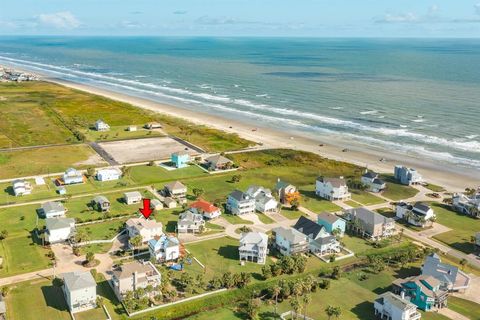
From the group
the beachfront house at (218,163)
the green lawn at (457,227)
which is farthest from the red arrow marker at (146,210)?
the green lawn at (457,227)

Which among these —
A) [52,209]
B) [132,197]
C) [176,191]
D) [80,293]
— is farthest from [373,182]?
[80,293]

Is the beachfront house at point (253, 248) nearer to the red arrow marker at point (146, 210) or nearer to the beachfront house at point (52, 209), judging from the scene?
the red arrow marker at point (146, 210)

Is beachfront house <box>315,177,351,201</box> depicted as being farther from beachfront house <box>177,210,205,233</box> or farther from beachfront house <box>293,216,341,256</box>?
beachfront house <box>177,210,205,233</box>

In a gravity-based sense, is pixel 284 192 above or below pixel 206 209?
above

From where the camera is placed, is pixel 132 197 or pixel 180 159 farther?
pixel 180 159

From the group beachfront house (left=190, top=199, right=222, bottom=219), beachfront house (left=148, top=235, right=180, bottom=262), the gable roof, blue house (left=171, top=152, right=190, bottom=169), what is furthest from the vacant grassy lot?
the gable roof

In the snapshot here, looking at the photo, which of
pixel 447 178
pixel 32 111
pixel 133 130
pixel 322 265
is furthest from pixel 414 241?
pixel 32 111

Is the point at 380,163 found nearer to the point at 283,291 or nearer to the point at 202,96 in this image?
the point at 283,291

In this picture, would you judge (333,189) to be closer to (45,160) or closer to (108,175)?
(108,175)

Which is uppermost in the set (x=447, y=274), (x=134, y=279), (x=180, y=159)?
(x=180, y=159)
